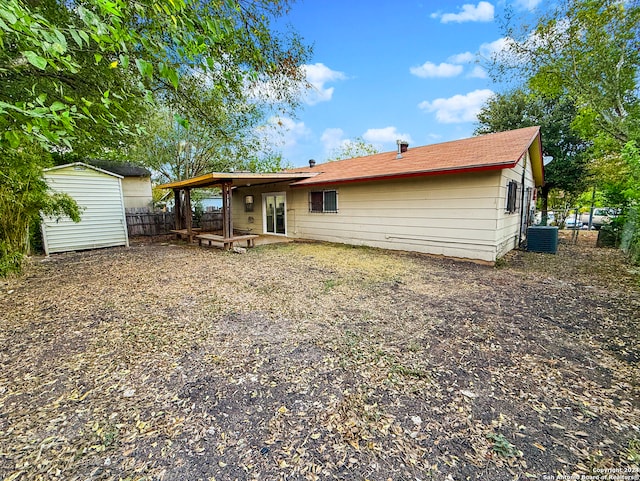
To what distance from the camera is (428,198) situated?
7312mm

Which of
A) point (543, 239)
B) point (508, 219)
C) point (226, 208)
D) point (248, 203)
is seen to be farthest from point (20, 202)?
point (543, 239)

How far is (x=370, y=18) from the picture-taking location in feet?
22.6

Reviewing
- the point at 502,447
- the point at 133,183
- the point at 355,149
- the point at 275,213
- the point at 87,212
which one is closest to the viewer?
the point at 502,447

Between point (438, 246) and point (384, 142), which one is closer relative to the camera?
point (438, 246)

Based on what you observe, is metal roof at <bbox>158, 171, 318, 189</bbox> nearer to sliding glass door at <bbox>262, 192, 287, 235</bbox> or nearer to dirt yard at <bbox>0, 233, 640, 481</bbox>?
sliding glass door at <bbox>262, 192, 287, 235</bbox>

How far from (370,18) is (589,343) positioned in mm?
7865

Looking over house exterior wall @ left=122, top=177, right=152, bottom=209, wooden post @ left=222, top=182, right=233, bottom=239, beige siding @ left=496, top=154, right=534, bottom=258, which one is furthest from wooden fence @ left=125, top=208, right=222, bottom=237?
beige siding @ left=496, top=154, right=534, bottom=258

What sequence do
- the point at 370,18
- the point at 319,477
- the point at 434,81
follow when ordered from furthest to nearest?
1. the point at 434,81
2. the point at 370,18
3. the point at 319,477

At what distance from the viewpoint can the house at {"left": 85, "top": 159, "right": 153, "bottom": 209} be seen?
47.3 feet

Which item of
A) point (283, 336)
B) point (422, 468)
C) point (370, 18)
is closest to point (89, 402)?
point (283, 336)

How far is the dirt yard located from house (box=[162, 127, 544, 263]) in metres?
2.41

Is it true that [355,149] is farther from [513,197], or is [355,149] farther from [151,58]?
[151,58]

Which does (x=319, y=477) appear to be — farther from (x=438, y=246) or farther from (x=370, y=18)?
(x=370, y=18)

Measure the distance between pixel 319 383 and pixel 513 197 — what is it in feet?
26.5
